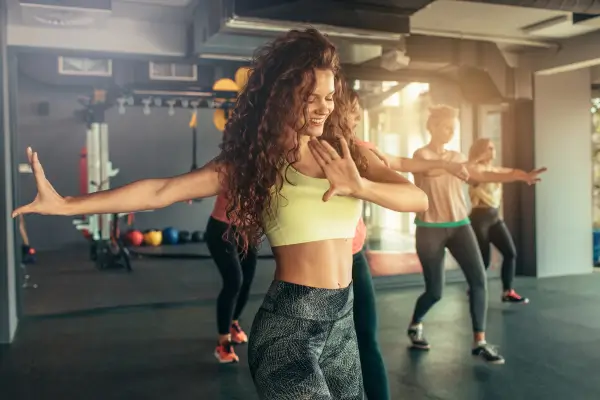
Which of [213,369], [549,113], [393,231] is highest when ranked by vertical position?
[549,113]

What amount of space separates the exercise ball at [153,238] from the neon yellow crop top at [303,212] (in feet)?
27.9

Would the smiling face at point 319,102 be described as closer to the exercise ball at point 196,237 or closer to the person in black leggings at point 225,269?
the person in black leggings at point 225,269

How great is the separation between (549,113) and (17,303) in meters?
5.66

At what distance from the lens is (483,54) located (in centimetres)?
649

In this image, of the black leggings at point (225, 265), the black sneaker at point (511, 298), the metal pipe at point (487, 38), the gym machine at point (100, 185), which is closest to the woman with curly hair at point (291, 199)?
the black leggings at point (225, 265)

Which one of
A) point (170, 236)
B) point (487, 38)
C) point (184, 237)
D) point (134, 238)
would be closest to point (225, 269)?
point (487, 38)

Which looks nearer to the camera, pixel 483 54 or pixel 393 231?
pixel 483 54

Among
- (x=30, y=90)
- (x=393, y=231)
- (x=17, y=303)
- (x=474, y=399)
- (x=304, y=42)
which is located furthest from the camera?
(x=30, y=90)

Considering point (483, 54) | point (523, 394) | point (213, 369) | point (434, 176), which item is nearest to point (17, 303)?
point (213, 369)

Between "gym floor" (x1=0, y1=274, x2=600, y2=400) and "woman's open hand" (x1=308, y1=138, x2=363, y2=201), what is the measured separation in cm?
207

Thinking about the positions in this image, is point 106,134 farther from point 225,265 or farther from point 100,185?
point 225,265

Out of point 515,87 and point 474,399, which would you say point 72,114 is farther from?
point 474,399

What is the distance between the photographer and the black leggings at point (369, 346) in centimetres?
246

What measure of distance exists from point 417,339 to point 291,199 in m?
2.79
